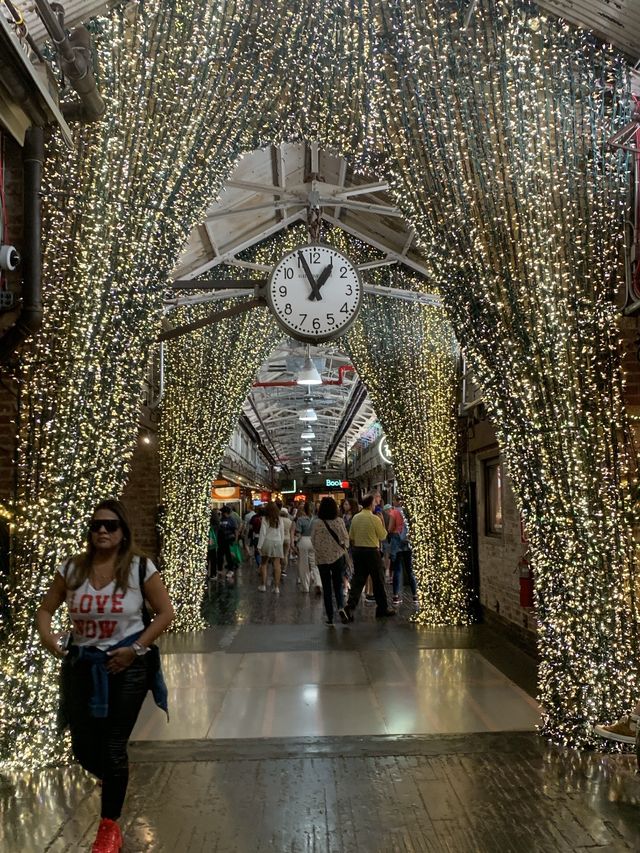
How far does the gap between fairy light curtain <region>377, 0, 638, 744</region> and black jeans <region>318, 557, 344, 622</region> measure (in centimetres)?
455

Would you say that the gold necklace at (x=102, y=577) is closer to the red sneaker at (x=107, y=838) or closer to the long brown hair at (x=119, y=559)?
the long brown hair at (x=119, y=559)

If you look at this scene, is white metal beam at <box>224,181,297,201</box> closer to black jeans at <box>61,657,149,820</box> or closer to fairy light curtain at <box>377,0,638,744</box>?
fairy light curtain at <box>377,0,638,744</box>

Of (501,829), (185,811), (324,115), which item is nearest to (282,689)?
(185,811)

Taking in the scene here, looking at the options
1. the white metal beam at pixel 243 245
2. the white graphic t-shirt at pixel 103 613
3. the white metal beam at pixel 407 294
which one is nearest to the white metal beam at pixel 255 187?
the white metal beam at pixel 243 245

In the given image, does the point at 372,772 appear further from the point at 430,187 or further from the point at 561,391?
the point at 430,187

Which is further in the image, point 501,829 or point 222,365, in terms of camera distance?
point 222,365

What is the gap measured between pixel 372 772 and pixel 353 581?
5.46 metres

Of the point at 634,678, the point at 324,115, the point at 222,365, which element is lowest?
the point at 634,678

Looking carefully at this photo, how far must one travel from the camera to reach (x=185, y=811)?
395 cm

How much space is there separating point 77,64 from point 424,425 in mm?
6034

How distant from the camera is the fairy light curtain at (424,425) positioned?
951cm

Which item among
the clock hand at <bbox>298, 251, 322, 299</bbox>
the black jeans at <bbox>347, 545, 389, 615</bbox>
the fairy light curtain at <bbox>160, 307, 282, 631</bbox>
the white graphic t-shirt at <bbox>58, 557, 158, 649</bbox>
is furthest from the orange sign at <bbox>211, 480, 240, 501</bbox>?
the white graphic t-shirt at <bbox>58, 557, 158, 649</bbox>

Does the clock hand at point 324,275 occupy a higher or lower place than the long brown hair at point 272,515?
higher

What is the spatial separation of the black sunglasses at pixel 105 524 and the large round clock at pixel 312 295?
3.41 meters
